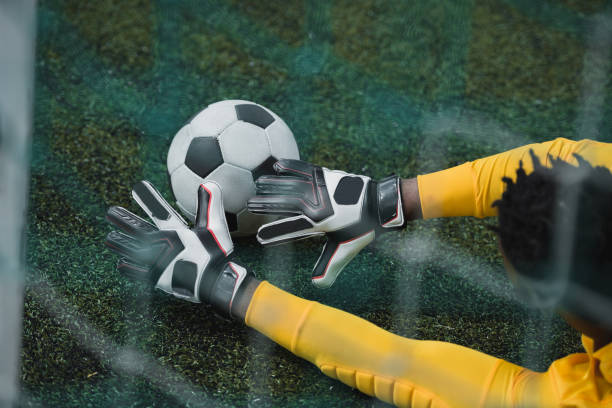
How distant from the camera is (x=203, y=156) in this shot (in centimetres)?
149

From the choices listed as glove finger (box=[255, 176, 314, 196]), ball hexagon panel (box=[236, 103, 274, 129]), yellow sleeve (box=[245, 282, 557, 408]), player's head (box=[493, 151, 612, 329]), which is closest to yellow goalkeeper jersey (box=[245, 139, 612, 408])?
yellow sleeve (box=[245, 282, 557, 408])

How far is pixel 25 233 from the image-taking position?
159cm

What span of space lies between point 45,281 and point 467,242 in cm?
112

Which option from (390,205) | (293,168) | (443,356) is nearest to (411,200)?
(390,205)

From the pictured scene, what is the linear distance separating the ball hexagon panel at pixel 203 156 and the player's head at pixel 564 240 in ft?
2.35

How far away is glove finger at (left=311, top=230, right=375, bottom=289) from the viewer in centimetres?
143

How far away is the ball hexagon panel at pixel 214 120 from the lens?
1511 mm

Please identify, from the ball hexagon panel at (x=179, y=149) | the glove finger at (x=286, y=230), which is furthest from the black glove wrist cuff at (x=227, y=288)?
the ball hexagon panel at (x=179, y=149)

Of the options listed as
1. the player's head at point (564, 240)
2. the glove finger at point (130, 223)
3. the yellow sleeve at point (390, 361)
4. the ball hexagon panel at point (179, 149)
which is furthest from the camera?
the ball hexagon panel at point (179, 149)

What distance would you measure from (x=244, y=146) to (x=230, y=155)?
43 millimetres

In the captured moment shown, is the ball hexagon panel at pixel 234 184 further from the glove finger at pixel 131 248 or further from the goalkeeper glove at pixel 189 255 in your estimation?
the glove finger at pixel 131 248

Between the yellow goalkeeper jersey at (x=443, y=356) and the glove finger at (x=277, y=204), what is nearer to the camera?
the yellow goalkeeper jersey at (x=443, y=356)

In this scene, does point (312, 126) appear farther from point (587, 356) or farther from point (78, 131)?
point (587, 356)

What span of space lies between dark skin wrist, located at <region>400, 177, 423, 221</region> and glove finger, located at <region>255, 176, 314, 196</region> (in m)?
0.23
